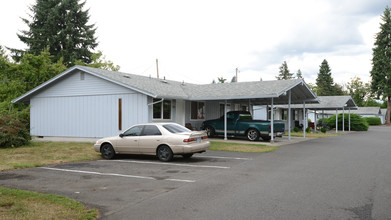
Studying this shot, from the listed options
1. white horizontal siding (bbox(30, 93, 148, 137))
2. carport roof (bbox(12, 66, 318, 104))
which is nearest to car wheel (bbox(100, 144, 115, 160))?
carport roof (bbox(12, 66, 318, 104))

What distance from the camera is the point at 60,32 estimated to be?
139ft

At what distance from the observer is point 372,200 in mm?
6414

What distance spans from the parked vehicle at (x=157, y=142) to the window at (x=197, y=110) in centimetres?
1074

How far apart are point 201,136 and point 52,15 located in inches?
1461

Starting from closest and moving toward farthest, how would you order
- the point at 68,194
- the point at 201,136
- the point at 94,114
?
1. the point at 68,194
2. the point at 201,136
3. the point at 94,114

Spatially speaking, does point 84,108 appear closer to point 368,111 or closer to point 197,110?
point 197,110

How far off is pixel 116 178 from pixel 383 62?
6463cm

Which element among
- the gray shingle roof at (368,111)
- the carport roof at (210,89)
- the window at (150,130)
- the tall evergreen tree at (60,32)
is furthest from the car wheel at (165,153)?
the gray shingle roof at (368,111)

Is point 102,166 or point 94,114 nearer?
point 102,166

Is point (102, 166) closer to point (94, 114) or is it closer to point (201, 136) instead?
point (201, 136)


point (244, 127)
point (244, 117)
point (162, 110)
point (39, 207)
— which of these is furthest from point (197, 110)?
point (39, 207)

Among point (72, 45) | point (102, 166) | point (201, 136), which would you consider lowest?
point (102, 166)

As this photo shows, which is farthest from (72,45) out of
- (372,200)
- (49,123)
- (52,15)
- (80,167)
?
(372,200)

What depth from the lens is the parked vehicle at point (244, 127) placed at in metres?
20.3
